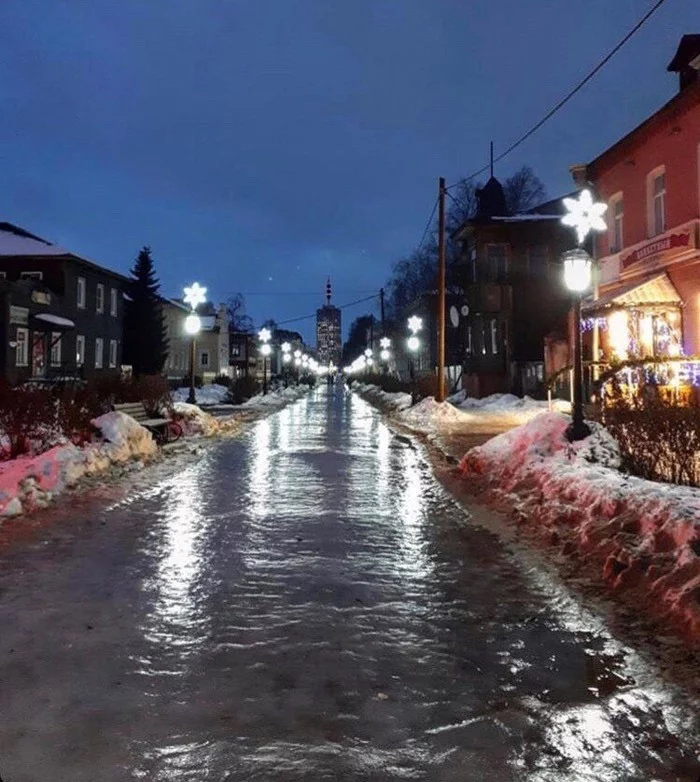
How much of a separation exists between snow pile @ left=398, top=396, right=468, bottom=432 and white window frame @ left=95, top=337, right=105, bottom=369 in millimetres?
25775

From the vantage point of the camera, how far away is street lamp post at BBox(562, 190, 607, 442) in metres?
12.3

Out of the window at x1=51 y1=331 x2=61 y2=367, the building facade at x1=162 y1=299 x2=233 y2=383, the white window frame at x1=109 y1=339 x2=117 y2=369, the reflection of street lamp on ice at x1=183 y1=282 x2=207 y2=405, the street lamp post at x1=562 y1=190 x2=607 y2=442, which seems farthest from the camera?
the building facade at x1=162 y1=299 x2=233 y2=383

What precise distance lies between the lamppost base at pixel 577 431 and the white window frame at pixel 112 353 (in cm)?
4481

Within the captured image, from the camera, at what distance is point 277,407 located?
144 feet

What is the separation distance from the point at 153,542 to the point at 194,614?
2786mm

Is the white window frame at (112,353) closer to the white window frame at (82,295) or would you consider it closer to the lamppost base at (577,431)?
the white window frame at (82,295)

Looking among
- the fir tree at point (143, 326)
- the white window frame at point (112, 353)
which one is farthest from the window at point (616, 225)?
the fir tree at point (143, 326)

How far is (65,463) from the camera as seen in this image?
12.6m

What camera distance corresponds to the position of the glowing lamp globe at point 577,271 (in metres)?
14.1

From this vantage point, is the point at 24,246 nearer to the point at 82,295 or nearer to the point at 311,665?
the point at 82,295

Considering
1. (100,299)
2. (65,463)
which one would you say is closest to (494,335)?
(100,299)

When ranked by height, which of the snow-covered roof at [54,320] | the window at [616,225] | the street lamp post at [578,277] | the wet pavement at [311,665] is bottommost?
the wet pavement at [311,665]

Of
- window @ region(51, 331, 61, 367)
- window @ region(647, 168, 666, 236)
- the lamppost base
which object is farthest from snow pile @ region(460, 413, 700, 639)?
window @ region(51, 331, 61, 367)

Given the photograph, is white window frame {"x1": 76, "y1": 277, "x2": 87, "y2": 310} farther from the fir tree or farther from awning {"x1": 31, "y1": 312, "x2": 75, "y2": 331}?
the fir tree
